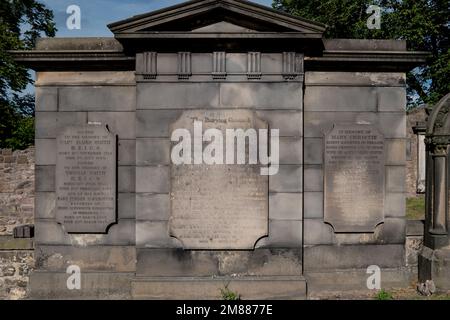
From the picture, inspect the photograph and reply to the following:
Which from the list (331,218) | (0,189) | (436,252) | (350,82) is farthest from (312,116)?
(0,189)

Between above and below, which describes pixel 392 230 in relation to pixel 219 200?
below

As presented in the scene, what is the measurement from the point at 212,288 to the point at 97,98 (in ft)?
13.7

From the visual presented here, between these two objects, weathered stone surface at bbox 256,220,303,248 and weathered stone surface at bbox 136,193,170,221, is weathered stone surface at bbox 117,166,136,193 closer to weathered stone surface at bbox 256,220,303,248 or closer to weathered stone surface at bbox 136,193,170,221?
weathered stone surface at bbox 136,193,170,221

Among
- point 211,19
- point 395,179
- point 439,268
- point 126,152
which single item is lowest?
point 439,268

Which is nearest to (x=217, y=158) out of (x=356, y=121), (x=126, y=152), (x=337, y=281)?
(x=126, y=152)

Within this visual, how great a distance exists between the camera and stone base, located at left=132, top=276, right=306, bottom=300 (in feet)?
23.9

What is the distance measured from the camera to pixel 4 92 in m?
24.7

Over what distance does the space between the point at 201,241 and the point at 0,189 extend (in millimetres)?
12629

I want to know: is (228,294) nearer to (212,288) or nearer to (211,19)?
(212,288)

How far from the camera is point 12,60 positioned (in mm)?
22797
